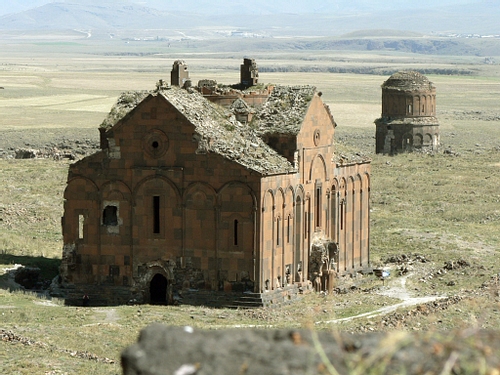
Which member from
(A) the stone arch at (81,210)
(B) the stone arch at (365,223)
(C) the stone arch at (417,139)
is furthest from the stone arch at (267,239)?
(C) the stone arch at (417,139)

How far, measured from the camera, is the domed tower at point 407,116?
7756cm

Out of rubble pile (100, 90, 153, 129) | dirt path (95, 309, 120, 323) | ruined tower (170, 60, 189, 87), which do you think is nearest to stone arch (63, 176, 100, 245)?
rubble pile (100, 90, 153, 129)

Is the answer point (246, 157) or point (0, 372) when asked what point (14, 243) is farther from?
point (0, 372)

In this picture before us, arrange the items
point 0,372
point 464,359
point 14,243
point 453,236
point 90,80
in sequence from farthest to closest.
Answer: point 90,80 < point 453,236 < point 14,243 < point 0,372 < point 464,359

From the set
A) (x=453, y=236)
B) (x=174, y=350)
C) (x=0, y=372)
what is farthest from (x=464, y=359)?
(x=453, y=236)

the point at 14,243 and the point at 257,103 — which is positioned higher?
the point at 257,103

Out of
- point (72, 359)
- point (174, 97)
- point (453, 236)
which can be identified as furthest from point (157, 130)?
point (453, 236)

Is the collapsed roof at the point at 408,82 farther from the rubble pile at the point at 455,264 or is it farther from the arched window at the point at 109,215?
the arched window at the point at 109,215

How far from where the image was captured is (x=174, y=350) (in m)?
6.90

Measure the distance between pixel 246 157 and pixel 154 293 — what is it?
164 inches

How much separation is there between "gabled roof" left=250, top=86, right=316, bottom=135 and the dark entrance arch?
14.5ft

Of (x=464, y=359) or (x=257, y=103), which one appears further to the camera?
(x=257, y=103)

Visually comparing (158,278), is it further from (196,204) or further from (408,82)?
(408,82)

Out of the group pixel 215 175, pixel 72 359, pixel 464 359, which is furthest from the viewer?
pixel 215 175
